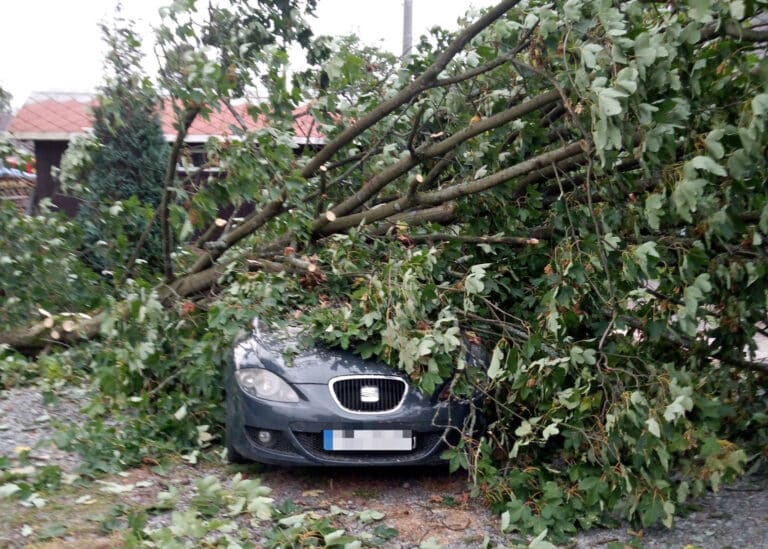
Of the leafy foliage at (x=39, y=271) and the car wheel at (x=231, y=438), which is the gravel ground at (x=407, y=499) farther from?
the leafy foliage at (x=39, y=271)

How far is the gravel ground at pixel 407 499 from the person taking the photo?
430cm

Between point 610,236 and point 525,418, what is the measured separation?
1.19m

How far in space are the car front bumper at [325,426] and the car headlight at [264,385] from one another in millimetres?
37

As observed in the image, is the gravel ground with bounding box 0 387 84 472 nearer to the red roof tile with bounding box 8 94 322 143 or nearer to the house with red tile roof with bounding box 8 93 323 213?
the red roof tile with bounding box 8 94 322 143

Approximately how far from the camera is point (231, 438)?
5055 millimetres

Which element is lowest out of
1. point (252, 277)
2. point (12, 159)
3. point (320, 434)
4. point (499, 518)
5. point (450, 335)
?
point (499, 518)

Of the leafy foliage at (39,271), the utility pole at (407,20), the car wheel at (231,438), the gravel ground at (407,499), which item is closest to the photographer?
the gravel ground at (407,499)

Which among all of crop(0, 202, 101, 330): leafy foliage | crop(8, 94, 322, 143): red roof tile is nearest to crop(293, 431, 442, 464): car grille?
crop(0, 202, 101, 330): leafy foliage

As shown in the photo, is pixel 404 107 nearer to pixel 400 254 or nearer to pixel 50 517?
pixel 400 254

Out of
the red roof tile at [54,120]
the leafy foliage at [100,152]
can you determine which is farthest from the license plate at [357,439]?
the red roof tile at [54,120]

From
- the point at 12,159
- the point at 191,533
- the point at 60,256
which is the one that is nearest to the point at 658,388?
the point at 191,533

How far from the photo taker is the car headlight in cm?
486

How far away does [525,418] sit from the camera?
498cm

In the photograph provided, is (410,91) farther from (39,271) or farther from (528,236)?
(39,271)
